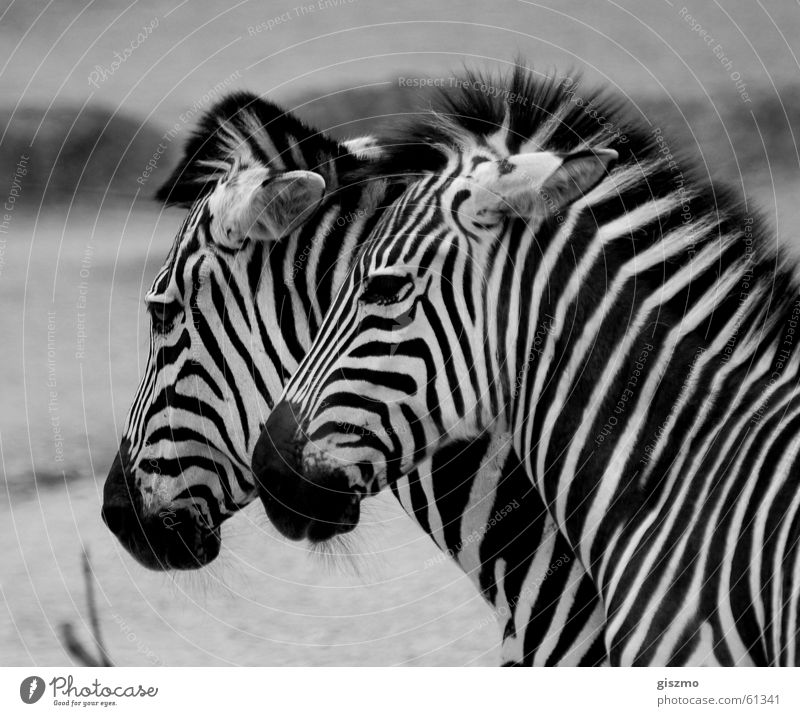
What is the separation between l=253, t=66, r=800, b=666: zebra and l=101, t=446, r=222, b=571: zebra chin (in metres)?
0.48

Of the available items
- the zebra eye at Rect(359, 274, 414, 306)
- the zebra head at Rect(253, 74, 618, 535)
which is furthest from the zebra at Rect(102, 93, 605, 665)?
the zebra eye at Rect(359, 274, 414, 306)

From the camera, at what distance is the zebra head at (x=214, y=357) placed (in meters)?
2.29

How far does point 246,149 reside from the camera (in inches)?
97.7

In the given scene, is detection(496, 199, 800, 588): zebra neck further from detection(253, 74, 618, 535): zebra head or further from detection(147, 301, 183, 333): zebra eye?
Answer: detection(147, 301, 183, 333): zebra eye

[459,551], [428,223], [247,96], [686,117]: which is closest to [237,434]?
[459,551]

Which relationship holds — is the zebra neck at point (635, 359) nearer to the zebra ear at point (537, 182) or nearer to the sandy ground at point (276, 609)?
the zebra ear at point (537, 182)

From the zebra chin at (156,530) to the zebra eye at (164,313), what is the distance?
0.34m

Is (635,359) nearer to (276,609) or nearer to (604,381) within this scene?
(604,381)

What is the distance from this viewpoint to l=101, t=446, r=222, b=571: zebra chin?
235 cm

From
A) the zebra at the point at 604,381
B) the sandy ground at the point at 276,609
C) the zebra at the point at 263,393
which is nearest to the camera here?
the zebra at the point at 604,381

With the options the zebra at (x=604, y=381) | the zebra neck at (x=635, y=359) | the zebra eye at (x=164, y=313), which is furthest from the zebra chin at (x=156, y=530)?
the zebra neck at (x=635, y=359)

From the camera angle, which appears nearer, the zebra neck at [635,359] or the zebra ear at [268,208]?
the zebra neck at [635,359]

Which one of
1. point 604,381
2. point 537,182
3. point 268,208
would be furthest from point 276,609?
point 537,182
